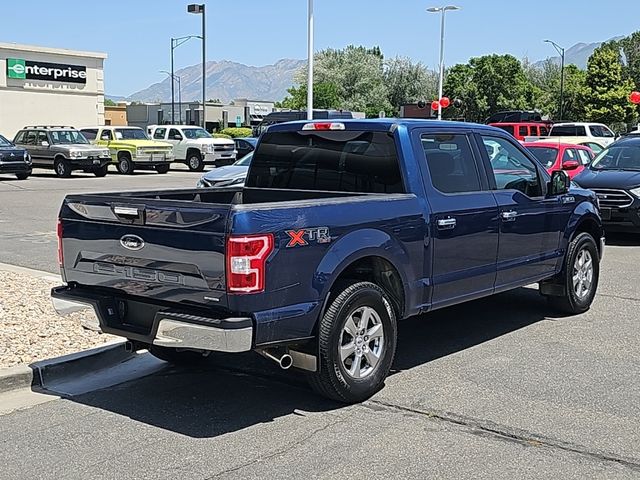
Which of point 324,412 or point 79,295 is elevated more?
point 79,295

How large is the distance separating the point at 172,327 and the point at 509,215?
347cm

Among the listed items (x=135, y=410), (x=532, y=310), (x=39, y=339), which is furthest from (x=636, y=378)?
(x=39, y=339)

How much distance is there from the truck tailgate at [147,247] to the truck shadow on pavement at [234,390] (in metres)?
0.83

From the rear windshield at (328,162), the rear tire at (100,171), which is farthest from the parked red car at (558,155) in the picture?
the rear tire at (100,171)

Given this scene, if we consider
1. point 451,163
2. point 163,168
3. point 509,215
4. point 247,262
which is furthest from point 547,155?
point 163,168

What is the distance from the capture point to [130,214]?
5410 millimetres

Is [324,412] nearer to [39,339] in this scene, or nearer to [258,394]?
[258,394]

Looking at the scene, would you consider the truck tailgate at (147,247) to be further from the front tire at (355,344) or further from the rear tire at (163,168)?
the rear tire at (163,168)

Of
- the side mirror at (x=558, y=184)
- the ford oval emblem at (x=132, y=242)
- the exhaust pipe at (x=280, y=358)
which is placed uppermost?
the side mirror at (x=558, y=184)

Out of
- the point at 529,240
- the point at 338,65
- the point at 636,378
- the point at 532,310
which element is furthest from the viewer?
the point at 338,65

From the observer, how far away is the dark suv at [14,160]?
27562 millimetres

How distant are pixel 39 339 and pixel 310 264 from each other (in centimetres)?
306

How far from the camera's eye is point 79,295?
229 inches

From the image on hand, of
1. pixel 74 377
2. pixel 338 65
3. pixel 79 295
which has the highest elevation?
pixel 338 65
